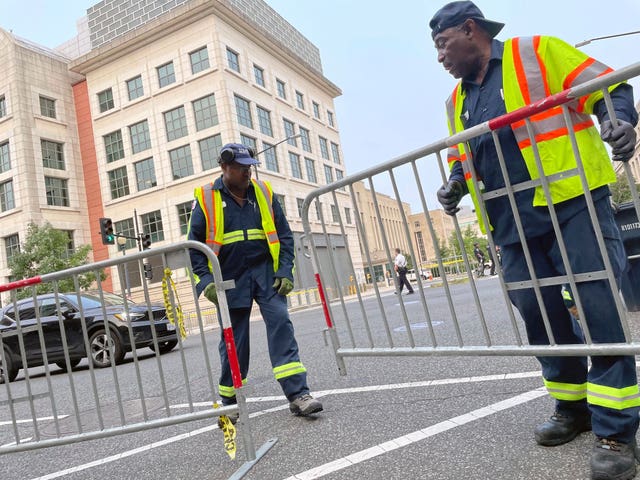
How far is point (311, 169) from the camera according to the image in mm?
41719

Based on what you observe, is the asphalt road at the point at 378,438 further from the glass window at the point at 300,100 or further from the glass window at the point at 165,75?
the glass window at the point at 300,100

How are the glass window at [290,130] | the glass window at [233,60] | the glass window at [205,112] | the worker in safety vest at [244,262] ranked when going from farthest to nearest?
the glass window at [290,130]
the glass window at [233,60]
the glass window at [205,112]
the worker in safety vest at [244,262]

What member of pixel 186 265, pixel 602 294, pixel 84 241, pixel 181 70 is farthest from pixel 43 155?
pixel 602 294

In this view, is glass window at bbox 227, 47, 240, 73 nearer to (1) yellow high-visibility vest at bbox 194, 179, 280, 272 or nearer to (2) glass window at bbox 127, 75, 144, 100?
(2) glass window at bbox 127, 75, 144, 100

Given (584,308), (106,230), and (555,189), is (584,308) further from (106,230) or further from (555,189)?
(106,230)

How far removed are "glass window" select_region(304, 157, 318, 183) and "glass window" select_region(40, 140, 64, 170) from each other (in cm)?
1881

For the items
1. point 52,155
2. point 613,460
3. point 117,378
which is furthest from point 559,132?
point 52,155

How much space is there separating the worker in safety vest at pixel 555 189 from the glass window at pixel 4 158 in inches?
1586

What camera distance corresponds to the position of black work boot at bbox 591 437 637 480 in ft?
6.29

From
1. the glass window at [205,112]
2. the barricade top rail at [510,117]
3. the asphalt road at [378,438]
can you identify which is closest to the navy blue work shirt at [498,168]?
the barricade top rail at [510,117]

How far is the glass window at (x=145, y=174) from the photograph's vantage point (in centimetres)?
3423

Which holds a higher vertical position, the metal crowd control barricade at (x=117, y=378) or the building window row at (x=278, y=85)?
the building window row at (x=278, y=85)

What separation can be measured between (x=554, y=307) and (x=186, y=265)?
91.6 inches

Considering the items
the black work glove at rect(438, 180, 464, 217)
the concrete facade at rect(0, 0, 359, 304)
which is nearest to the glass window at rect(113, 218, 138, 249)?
the concrete facade at rect(0, 0, 359, 304)
